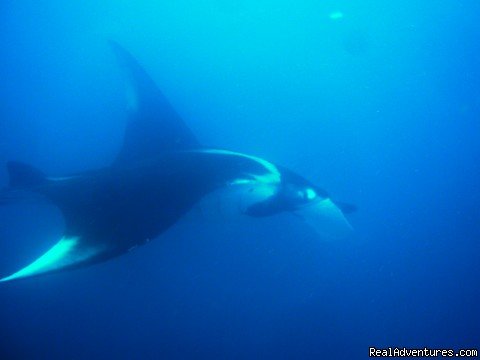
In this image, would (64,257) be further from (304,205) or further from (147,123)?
(304,205)

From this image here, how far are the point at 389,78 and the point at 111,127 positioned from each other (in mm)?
6452

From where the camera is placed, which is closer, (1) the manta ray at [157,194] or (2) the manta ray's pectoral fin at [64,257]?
(2) the manta ray's pectoral fin at [64,257]

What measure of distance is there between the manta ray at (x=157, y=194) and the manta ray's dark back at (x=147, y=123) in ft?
1.61

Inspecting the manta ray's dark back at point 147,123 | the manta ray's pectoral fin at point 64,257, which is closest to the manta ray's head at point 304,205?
the manta ray's dark back at point 147,123

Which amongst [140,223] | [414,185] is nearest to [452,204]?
[414,185]

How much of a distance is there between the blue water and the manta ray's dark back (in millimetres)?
254

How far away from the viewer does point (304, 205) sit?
3.02 m

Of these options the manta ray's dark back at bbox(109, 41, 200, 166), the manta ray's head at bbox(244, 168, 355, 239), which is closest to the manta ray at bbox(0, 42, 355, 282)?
the manta ray's head at bbox(244, 168, 355, 239)

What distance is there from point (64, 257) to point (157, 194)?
76 centimetres

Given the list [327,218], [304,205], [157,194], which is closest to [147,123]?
[157,194]

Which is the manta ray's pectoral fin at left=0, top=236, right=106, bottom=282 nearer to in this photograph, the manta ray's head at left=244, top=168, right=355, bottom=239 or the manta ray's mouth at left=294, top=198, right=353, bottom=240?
the manta ray's head at left=244, top=168, right=355, bottom=239

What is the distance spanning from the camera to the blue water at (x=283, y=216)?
500 centimetres

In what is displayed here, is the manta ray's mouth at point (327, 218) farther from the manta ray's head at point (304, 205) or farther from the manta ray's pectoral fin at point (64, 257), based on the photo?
the manta ray's pectoral fin at point (64, 257)

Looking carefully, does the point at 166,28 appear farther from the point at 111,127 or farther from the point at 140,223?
the point at 140,223
